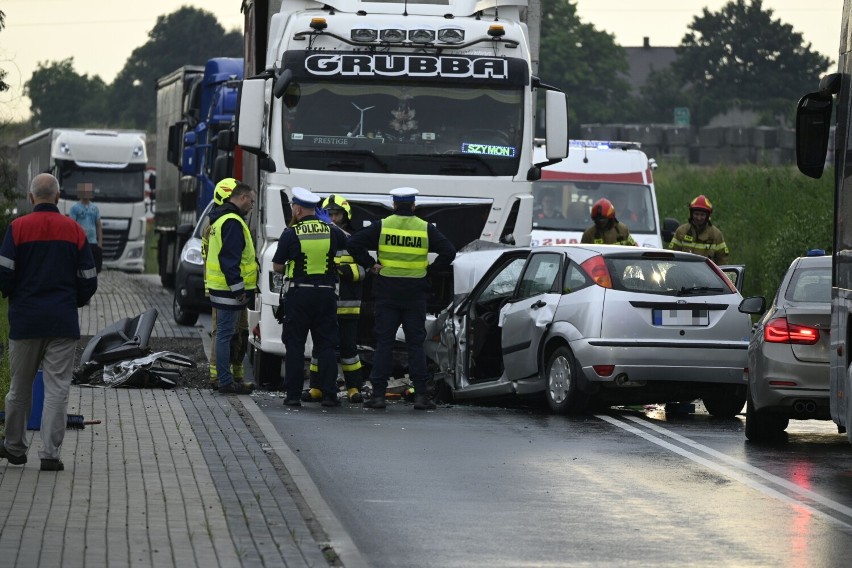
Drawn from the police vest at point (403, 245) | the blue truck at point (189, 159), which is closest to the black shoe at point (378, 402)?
the police vest at point (403, 245)

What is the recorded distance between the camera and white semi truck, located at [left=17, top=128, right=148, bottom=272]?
137 ft

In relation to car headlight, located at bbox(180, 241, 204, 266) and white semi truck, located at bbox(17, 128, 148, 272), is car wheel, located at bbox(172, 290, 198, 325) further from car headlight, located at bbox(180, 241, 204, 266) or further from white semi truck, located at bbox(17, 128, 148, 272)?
white semi truck, located at bbox(17, 128, 148, 272)

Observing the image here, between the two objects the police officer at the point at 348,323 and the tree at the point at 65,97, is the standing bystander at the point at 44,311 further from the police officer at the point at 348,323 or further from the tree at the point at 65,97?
the tree at the point at 65,97

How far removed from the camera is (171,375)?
17031mm

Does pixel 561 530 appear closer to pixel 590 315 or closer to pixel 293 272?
pixel 590 315

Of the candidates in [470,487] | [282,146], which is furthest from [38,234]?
[282,146]

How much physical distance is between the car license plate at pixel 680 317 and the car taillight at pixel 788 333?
5.48 feet

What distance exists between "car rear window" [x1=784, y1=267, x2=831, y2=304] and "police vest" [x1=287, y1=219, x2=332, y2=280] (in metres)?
4.00

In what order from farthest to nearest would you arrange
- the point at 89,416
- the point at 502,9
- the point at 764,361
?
the point at 502,9
the point at 89,416
the point at 764,361

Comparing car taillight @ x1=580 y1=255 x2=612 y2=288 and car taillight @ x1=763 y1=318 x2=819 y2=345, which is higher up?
car taillight @ x1=580 y1=255 x2=612 y2=288

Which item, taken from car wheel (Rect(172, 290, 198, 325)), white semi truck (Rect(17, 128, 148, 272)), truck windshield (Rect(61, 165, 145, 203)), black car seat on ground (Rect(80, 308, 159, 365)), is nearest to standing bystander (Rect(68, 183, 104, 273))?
car wheel (Rect(172, 290, 198, 325))

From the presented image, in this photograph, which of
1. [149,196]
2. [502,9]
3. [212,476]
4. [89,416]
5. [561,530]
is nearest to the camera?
[561,530]

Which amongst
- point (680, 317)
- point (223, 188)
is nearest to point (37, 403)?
point (680, 317)

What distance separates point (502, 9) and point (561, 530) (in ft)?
31.9
